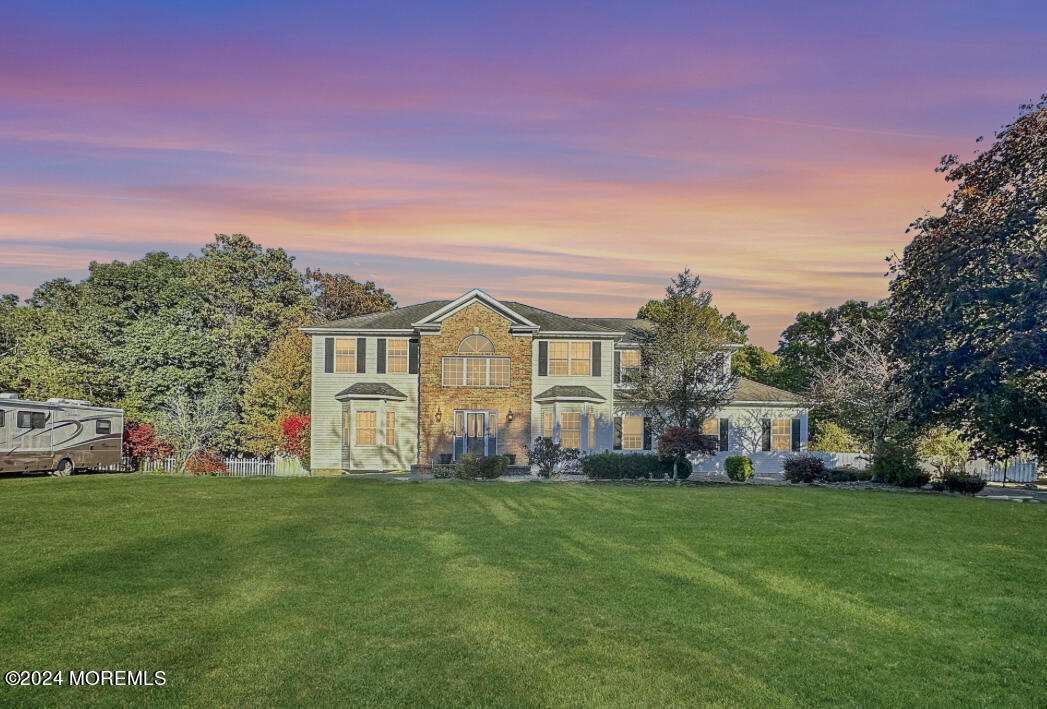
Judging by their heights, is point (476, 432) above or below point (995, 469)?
above

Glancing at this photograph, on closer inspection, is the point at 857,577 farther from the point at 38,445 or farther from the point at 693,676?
the point at 38,445

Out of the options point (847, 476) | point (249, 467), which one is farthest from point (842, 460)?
point (249, 467)

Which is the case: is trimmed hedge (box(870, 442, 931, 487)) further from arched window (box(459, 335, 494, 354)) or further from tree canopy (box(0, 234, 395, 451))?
tree canopy (box(0, 234, 395, 451))

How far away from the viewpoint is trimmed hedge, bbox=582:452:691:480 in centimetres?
3061

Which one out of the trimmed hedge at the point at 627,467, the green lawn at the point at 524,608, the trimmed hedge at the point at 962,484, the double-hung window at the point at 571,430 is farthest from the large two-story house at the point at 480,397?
the green lawn at the point at 524,608

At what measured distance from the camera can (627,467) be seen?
30719 mm

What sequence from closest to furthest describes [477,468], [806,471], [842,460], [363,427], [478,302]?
→ [806,471] → [477,468] → [478,302] → [363,427] → [842,460]

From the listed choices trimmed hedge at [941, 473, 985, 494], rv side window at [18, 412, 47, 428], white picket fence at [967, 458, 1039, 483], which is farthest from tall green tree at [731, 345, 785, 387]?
rv side window at [18, 412, 47, 428]

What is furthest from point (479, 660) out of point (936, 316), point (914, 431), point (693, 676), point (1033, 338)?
point (914, 431)

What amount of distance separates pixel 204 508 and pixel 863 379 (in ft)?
85.2

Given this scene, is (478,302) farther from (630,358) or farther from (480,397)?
(630,358)

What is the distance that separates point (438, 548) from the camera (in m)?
13.4

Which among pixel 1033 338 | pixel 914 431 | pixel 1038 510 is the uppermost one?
pixel 1033 338

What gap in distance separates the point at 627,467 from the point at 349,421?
12.7 metres
